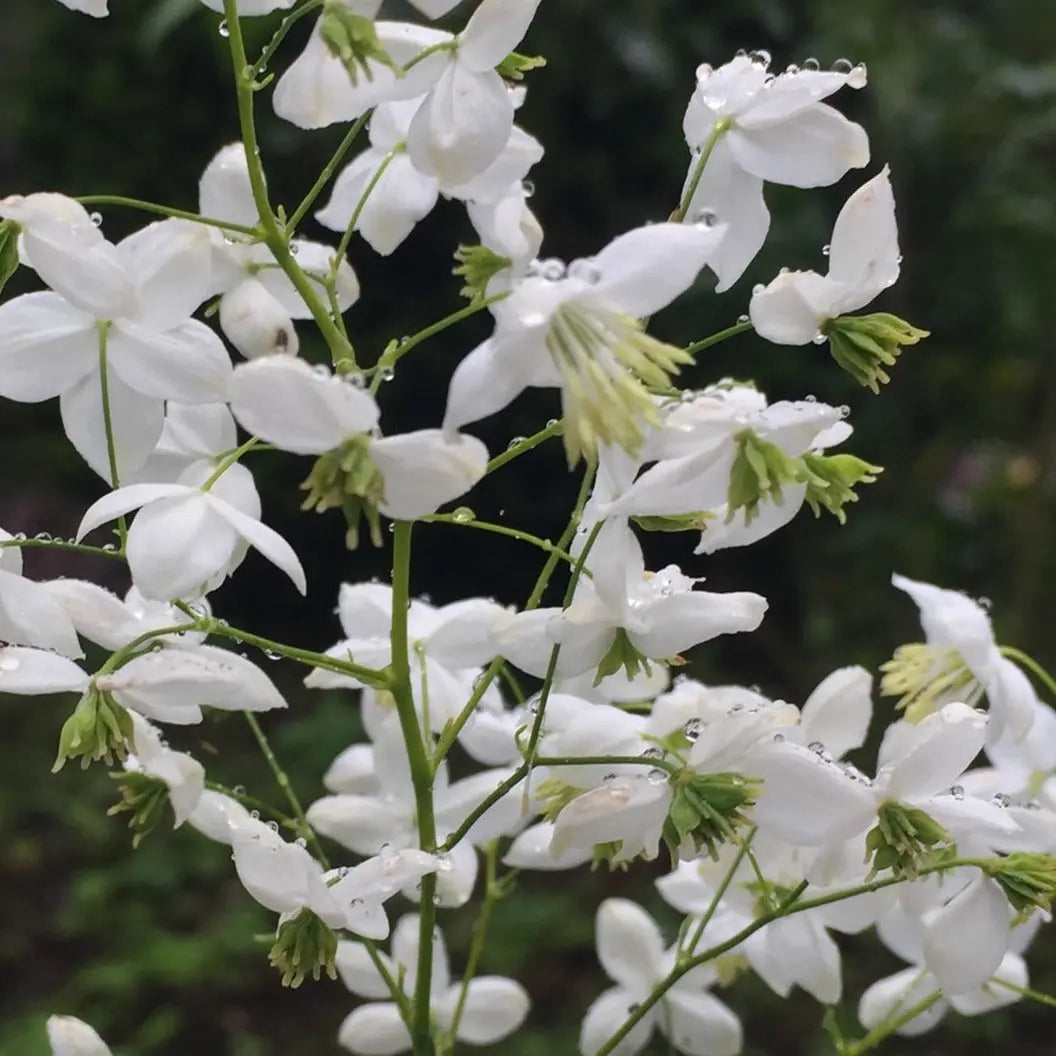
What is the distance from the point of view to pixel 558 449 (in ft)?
6.48

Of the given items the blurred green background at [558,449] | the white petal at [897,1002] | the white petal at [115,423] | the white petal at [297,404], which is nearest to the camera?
the white petal at [297,404]

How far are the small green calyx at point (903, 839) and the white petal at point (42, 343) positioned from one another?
379 mm

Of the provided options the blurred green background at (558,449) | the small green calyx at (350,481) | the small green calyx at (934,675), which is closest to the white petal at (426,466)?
the small green calyx at (350,481)

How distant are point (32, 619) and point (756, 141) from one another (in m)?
0.36

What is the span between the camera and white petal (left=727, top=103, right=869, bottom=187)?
50cm

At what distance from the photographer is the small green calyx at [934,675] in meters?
0.66

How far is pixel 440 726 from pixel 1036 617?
1875 millimetres

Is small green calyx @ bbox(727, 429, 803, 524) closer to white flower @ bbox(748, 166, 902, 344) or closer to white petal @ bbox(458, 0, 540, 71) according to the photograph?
white flower @ bbox(748, 166, 902, 344)

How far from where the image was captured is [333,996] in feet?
5.65

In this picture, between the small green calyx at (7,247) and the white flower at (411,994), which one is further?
the white flower at (411,994)

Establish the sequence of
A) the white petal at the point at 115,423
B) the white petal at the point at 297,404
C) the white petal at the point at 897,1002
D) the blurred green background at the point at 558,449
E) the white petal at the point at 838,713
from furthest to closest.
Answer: the blurred green background at the point at 558,449 < the white petal at the point at 897,1002 < the white petal at the point at 838,713 < the white petal at the point at 115,423 < the white petal at the point at 297,404

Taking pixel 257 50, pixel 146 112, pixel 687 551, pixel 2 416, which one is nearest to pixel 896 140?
pixel 687 551

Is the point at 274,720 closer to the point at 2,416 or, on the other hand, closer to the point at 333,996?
the point at 333,996

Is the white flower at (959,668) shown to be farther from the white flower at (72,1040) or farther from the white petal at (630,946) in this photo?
the white flower at (72,1040)
